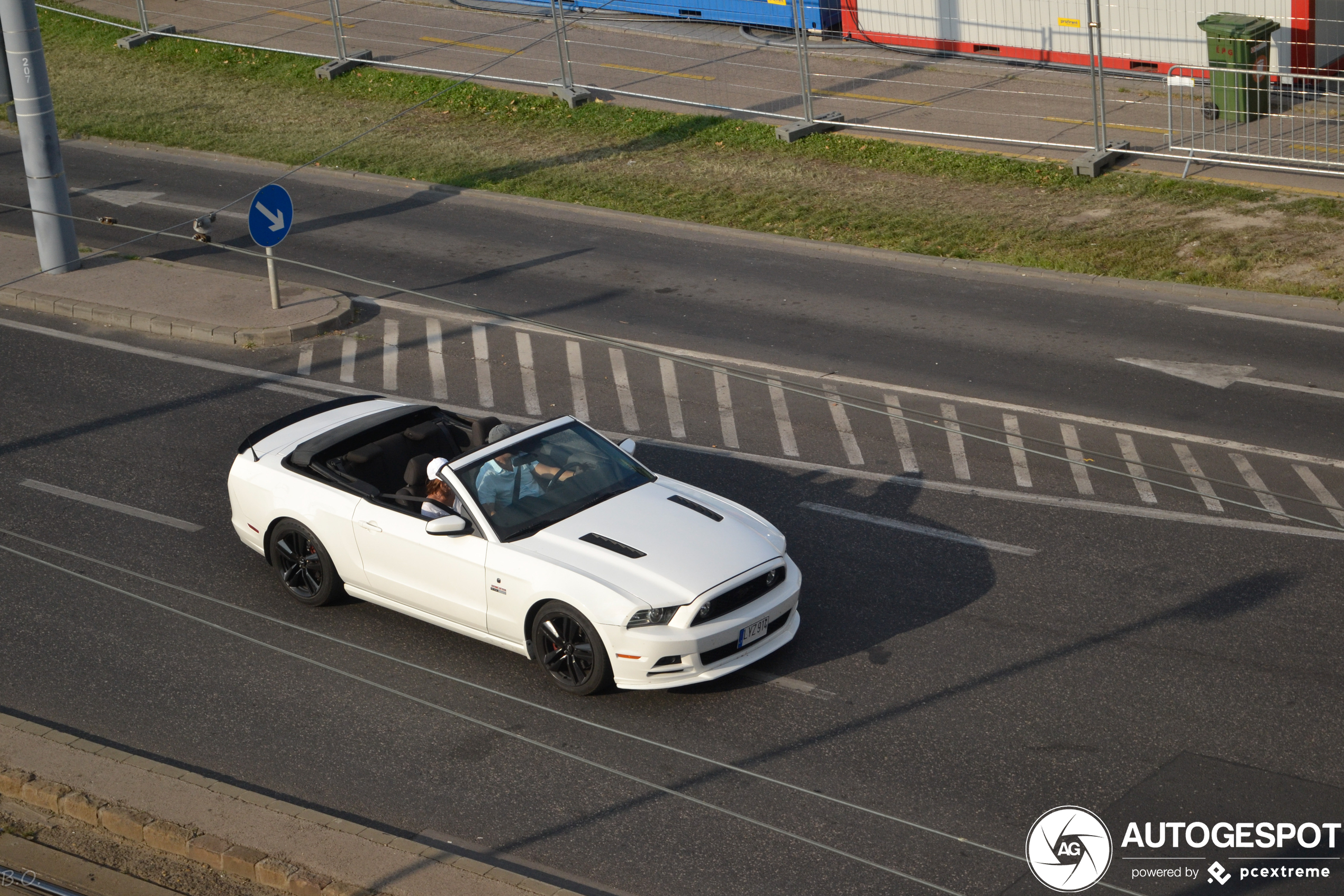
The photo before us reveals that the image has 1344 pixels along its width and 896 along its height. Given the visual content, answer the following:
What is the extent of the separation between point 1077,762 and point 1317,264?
1041 centimetres

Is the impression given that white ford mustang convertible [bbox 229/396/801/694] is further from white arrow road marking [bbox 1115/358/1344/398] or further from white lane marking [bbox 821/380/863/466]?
white arrow road marking [bbox 1115/358/1344/398]

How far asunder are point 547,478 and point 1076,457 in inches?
206

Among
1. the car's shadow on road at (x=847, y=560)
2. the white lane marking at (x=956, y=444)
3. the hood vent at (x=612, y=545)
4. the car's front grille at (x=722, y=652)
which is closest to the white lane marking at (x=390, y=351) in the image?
the car's shadow on road at (x=847, y=560)

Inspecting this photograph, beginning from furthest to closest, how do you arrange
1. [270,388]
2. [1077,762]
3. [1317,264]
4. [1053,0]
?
[1053,0] → [1317,264] → [270,388] → [1077,762]

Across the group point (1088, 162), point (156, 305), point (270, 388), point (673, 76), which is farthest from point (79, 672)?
point (673, 76)

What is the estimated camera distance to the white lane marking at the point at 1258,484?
11.4 meters

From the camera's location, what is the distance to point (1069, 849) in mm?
7613

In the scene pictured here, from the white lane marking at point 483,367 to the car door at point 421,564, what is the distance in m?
4.33

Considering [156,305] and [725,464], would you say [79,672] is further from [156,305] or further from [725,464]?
[156,305]

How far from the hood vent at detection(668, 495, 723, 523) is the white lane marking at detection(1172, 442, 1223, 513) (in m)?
4.51

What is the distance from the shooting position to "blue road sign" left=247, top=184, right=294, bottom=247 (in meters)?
15.2

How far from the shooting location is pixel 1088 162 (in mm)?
19750

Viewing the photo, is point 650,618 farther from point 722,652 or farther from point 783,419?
point 783,419

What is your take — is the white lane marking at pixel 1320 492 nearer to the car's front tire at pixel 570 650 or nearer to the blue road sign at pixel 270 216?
the car's front tire at pixel 570 650
